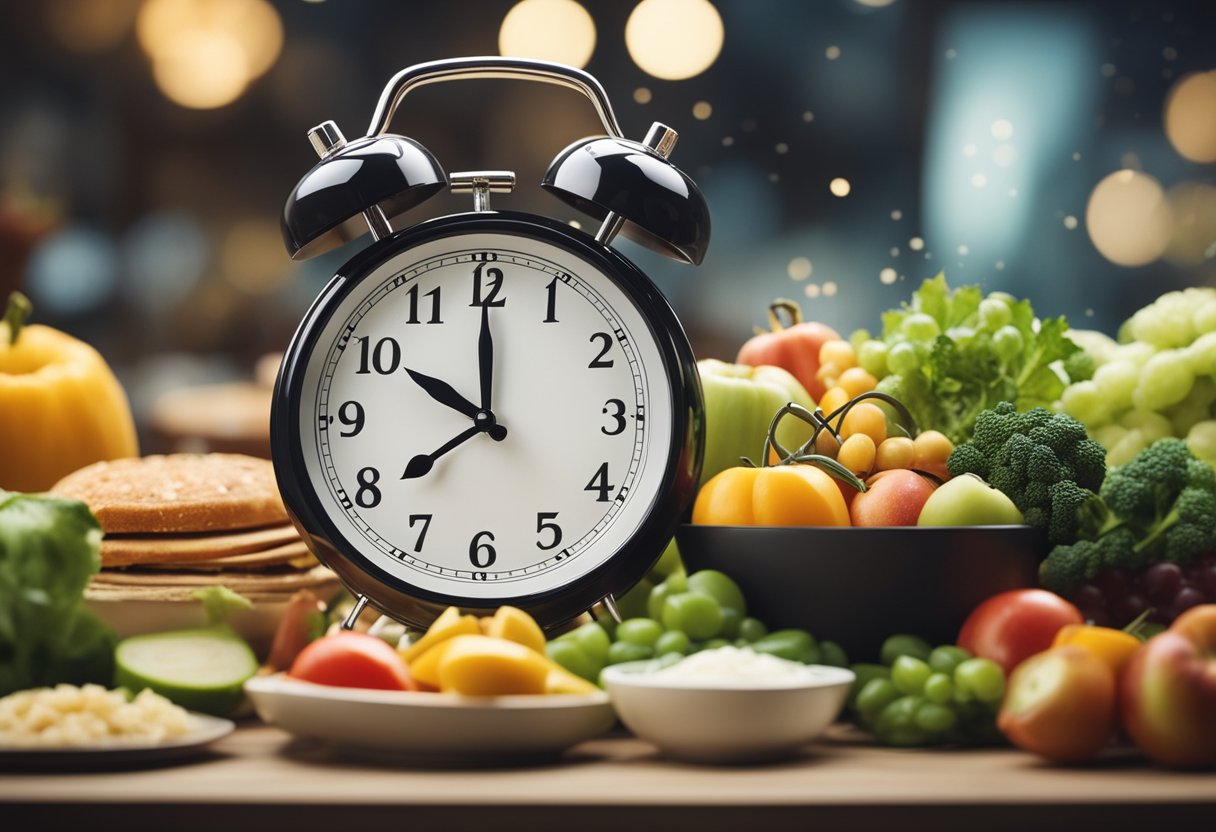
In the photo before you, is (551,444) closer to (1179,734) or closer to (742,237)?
(1179,734)

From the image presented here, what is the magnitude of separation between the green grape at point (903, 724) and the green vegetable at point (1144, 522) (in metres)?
0.21

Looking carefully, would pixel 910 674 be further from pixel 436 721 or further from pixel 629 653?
pixel 436 721

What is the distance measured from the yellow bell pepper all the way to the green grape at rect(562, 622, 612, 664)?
3.07 feet

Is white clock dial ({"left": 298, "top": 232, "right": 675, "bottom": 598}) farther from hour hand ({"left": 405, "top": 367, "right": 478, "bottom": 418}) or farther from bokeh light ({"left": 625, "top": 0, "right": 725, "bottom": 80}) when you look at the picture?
bokeh light ({"left": 625, "top": 0, "right": 725, "bottom": 80})

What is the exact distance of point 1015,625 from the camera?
33.3 inches

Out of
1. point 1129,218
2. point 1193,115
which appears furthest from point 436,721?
point 1193,115

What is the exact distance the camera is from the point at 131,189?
8.53ft

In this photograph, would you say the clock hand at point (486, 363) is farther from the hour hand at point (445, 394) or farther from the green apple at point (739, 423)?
the green apple at point (739, 423)

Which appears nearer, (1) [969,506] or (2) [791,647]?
(2) [791,647]

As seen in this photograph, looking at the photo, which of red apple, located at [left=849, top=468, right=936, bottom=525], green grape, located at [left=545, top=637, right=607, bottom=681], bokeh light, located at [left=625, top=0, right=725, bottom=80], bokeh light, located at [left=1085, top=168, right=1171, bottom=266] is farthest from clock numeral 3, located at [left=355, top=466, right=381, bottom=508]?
bokeh light, located at [left=1085, top=168, right=1171, bottom=266]

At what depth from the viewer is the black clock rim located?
0.94 metres

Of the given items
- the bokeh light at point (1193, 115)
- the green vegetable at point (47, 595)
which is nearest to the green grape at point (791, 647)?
the green vegetable at point (47, 595)

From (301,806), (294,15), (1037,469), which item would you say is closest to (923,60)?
(294,15)

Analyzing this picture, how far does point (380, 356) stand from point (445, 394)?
8 cm
